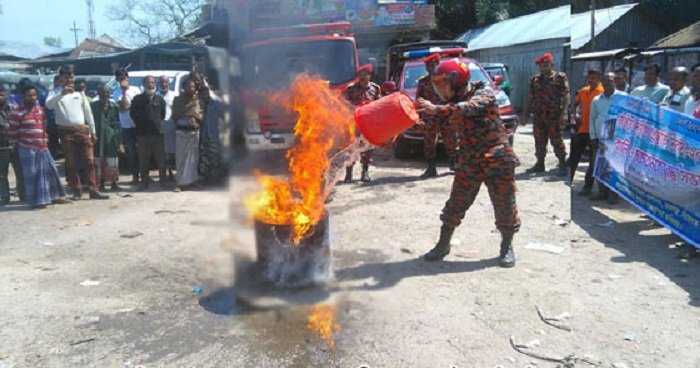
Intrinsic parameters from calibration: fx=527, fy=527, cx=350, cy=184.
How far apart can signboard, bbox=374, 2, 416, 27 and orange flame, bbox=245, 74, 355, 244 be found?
10.3 metres

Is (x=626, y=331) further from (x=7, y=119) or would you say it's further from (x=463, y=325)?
(x=7, y=119)

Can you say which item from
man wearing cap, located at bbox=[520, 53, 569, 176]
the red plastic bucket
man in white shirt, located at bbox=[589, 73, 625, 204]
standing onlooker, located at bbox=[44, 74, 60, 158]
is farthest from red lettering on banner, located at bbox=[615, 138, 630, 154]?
standing onlooker, located at bbox=[44, 74, 60, 158]

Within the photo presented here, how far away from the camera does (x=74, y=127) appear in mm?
7336

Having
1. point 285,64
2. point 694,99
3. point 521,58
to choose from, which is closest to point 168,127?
point 285,64

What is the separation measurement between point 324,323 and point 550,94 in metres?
5.70

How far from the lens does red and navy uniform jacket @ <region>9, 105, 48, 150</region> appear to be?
695cm

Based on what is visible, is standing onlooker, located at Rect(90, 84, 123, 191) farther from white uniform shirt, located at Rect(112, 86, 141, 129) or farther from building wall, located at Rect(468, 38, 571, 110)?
building wall, located at Rect(468, 38, 571, 110)

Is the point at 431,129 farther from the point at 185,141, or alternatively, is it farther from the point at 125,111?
the point at 125,111

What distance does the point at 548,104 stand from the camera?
779 cm

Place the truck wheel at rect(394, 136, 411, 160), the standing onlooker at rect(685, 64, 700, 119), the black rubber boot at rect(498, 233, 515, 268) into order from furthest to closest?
the truck wheel at rect(394, 136, 411, 160), the standing onlooker at rect(685, 64, 700, 119), the black rubber boot at rect(498, 233, 515, 268)

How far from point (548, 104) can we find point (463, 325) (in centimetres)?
530

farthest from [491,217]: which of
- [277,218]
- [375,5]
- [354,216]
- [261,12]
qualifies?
[375,5]

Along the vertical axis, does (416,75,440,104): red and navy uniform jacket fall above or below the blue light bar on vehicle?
below

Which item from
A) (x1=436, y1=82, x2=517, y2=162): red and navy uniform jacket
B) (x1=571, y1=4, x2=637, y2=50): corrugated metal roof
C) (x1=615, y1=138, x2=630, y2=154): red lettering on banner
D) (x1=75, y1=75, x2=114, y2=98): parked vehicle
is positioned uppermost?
(x1=571, y1=4, x2=637, y2=50): corrugated metal roof
